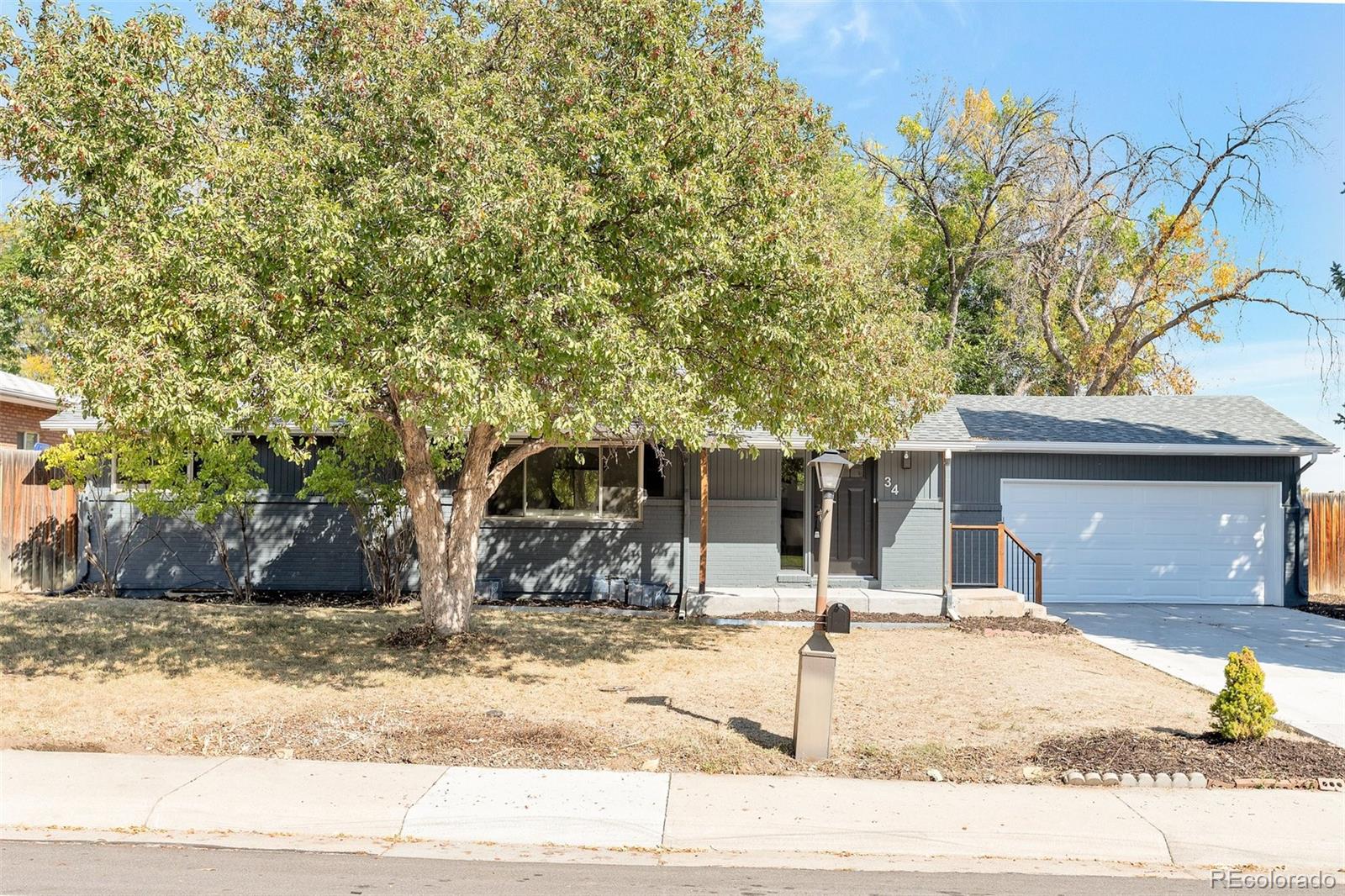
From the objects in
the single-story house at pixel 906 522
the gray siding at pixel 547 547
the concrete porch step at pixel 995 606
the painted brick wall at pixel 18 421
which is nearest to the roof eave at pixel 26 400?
the painted brick wall at pixel 18 421

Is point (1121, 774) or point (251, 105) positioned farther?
point (251, 105)

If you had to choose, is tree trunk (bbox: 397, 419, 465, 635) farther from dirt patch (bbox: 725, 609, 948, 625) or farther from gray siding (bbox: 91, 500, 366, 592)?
gray siding (bbox: 91, 500, 366, 592)

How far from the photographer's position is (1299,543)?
52.5 ft

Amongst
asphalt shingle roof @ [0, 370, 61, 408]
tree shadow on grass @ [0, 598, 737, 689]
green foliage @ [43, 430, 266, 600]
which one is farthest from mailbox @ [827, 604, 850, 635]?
asphalt shingle roof @ [0, 370, 61, 408]

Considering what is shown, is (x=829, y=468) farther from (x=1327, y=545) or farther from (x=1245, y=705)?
(x=1327, y=545)

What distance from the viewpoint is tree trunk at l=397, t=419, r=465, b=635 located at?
10.3 metres

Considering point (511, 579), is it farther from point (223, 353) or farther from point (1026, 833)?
point (1026, 833)

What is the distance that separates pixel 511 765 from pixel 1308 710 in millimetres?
7505

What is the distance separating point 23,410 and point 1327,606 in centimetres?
2502

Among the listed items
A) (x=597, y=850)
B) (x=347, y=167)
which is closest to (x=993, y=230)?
(x=347, y=167)

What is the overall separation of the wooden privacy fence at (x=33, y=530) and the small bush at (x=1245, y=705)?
52.3ft

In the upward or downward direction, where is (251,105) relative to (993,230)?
downward

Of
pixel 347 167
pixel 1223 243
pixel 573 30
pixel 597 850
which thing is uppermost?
pixel 1223 243

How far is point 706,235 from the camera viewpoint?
8.02 metres
